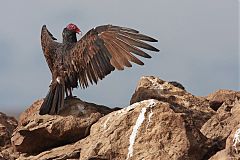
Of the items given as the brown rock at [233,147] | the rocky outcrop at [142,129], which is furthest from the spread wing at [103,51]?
the brown rock at [233,147]

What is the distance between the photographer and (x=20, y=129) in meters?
8.59

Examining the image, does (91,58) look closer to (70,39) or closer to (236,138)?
(70,39)

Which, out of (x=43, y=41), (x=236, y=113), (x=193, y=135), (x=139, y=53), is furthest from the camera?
(x=43, y=41)

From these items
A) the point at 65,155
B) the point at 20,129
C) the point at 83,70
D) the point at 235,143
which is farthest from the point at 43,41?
the point at 235,143

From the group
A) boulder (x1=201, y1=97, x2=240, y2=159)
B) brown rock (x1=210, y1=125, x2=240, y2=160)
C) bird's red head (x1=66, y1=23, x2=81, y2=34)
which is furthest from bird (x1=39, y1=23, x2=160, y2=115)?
brown rock (x1=210, y1=125, x2=240, y2=160)

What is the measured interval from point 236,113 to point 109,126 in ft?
5.12

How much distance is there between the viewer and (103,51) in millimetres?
8992

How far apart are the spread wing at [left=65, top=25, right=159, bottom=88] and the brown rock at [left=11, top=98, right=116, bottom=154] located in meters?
0.51

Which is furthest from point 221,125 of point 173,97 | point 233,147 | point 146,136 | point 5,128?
point 5,128

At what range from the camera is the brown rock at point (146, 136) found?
7223 mm

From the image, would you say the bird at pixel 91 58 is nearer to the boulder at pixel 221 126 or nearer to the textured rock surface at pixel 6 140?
the textured rock surface at pixel 6 140

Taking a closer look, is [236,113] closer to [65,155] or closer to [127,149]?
[127,149]

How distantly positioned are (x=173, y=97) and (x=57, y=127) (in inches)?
66.5

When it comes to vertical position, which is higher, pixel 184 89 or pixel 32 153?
pixel 184 89
